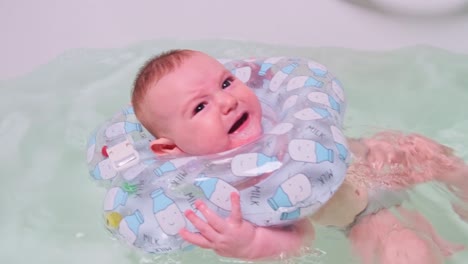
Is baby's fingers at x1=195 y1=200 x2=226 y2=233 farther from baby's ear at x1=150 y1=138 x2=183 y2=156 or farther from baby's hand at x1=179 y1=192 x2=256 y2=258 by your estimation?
baby's ear at x1=150 y1=138 x2=183 y2=156

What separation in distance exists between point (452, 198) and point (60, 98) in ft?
3.15

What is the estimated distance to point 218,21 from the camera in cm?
196

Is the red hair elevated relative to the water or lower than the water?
elevated

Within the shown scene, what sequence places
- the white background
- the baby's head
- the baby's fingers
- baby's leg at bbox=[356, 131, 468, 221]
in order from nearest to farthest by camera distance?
the baby's fingers
the baby's head
baby's leg at bbox=[356, 131, 468, 221]
the white background

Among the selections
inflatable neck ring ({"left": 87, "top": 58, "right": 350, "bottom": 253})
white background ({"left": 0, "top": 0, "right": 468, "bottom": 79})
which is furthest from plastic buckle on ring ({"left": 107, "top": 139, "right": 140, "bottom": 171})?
white background ({"left": 0, "top": 0, "right": 468, "bottom": 79})

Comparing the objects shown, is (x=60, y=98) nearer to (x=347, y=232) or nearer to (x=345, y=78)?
(x=345, y=78)

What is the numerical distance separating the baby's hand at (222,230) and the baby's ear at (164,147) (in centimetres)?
17

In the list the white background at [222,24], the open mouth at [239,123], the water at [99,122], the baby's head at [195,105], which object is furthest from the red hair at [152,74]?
the white background at [222,24]

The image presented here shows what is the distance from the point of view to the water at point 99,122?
4.54 ft

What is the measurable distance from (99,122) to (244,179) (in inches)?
26.4

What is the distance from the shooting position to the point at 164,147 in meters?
1.26

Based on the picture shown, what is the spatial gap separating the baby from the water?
0.19 ft

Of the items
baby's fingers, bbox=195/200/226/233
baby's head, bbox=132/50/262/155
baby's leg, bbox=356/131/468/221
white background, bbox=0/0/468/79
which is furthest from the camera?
white background, bbox=0/0/468/79

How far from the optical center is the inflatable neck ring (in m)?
1.10
